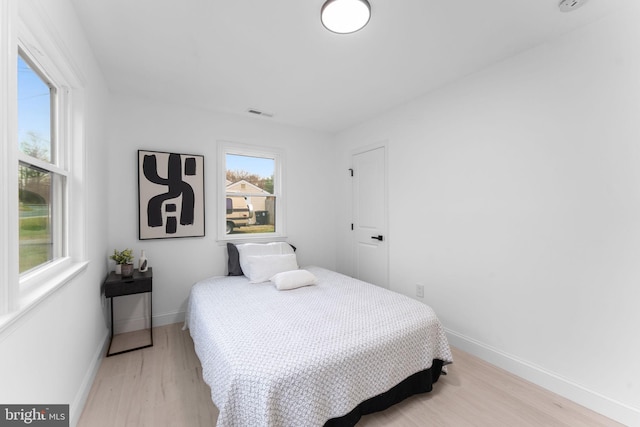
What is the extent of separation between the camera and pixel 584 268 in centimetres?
187

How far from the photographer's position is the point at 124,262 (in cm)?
262

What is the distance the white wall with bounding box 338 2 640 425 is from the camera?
171 cm

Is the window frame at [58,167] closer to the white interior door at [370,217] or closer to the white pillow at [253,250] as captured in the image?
the white pillow at [253,250]

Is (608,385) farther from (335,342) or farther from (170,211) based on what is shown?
(170,211)

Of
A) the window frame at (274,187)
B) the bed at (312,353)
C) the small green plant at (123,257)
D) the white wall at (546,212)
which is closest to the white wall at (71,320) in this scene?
the small green plant at (123,257)

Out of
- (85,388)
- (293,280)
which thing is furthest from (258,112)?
(85,388)

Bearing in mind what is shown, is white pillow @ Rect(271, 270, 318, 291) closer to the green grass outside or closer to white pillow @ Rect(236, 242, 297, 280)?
white pillow @ Rect(236, 242, 297, 280)

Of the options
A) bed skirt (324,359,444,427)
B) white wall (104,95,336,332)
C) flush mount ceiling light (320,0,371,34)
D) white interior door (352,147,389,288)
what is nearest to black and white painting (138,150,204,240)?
white wall (104,95,336,332)

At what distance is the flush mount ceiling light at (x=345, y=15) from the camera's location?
63.7 inches

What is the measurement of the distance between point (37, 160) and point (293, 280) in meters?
1.95

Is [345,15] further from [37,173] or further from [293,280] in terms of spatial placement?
[293,280]

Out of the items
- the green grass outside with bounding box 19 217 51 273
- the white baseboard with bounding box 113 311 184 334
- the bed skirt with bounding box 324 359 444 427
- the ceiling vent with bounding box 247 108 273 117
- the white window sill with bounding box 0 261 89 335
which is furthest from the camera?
the ceiling vent with bounding box 247 108 273 117

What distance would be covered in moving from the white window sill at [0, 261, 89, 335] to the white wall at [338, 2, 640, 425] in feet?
9.34

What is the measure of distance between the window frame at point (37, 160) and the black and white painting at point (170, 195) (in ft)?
3.54
